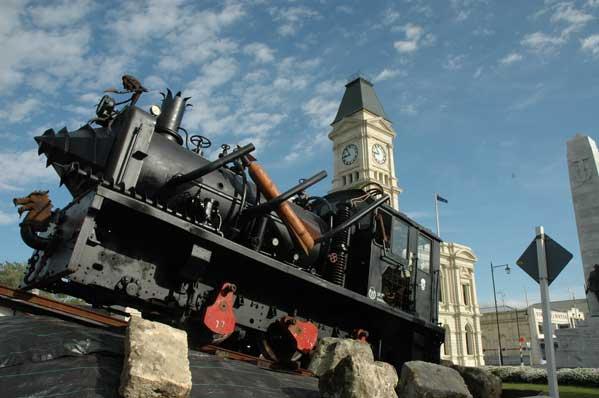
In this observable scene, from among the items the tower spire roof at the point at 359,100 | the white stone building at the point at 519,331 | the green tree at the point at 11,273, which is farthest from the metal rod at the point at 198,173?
the tower spire roof at the point at 359,100

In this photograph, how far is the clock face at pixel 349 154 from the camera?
63.2 m

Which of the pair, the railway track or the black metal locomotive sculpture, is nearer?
the black metal locomotive sculpture

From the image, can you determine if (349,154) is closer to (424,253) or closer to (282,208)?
(424,253)

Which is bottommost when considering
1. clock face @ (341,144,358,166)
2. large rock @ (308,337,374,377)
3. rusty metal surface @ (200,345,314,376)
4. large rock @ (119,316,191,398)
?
large rock @ (119,316,191,398)

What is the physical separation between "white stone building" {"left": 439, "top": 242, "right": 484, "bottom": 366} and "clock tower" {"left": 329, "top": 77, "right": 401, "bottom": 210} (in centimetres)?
1004

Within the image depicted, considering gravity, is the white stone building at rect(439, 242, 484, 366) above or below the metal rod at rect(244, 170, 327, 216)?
above

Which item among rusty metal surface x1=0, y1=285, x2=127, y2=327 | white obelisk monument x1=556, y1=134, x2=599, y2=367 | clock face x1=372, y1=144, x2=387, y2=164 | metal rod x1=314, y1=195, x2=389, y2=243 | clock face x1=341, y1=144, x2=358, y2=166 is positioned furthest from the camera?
clock face x1=341, y1=144, x2=358, y2=166

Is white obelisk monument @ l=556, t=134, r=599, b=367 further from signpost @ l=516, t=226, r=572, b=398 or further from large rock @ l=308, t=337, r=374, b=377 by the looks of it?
large rock @ l=308, t=337, r=374, b=377

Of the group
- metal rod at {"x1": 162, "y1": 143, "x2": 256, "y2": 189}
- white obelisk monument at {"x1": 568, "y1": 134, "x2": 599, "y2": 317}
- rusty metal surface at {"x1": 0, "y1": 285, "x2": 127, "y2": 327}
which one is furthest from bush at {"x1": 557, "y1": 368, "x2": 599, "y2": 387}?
A: rusty metal surface at {"x1": 0, "y1": 285, "x2": 127, "y2": 327}

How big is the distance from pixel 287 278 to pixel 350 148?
59.6m

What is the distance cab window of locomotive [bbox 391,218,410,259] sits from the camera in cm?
788

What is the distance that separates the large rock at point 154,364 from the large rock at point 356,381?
1.29m

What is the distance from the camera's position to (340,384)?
12.4 feet

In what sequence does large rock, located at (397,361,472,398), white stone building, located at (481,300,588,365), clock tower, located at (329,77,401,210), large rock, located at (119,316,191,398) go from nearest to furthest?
large rock, located at (119,316,191,398)
large rock, located at (397,361,472,398)
white stone building, located at (481,300,588,365)
clock tower, located at (329,77,401,210)
